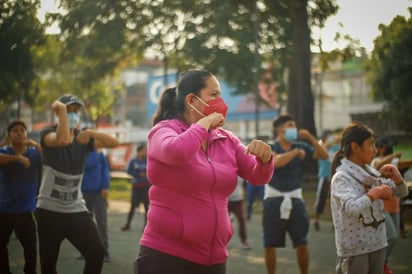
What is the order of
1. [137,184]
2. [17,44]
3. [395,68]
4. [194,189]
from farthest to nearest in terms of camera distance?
[137,184], [395,68], [17,44], [194,189]

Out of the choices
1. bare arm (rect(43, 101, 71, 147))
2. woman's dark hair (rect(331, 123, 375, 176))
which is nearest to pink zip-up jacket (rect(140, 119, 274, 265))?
woman's dark hair (rect(331, 123, 375, 176))

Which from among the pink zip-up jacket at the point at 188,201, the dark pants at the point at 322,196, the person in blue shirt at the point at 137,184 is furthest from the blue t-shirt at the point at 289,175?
the person in blue shirt at the point at 137,184

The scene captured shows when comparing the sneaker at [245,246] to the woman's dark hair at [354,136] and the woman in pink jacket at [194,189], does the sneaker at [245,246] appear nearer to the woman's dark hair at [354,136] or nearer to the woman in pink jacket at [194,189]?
the woman's dark hair at [354,136]

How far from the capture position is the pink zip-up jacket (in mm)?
3053

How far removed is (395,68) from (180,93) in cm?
472

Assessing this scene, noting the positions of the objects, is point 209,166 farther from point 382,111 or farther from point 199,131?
point 382,111

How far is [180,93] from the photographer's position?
330cm

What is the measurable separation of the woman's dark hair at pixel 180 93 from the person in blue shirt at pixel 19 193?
3002mm

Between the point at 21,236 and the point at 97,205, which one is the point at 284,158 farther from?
the point at 97,205

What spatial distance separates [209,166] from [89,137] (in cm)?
231

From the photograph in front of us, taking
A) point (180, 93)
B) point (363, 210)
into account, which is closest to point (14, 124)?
point (180, 93)

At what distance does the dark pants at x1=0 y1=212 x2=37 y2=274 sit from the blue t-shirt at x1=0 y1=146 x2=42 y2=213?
7 centimetres

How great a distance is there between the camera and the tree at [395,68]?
648cm

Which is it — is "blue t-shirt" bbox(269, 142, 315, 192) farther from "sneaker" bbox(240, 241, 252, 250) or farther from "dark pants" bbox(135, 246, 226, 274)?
"dark pants" bbox(135, 246, 226, 274)
